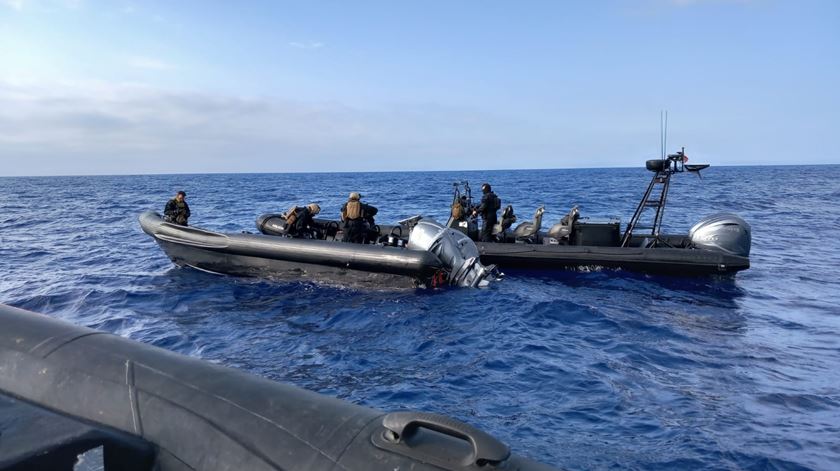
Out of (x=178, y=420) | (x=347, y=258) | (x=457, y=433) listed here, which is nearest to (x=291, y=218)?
(x=347, y=258)

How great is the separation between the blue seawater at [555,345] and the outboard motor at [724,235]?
0.75m

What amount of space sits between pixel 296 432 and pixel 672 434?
13.3ft

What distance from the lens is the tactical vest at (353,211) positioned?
1189cm

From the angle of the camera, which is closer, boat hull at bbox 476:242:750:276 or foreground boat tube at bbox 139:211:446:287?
foreground boat tube at bbox 139:211:446:287

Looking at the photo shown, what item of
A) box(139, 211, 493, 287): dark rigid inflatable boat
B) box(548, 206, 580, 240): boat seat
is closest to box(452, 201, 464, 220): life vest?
box(139, 211, 493, 287): dark rigid inflatable boat

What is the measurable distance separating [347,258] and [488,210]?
161 inches

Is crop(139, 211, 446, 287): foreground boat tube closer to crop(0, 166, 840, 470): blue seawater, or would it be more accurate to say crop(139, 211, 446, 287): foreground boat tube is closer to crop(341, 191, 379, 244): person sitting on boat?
crop(0, 166, 840, 470): blue seawater

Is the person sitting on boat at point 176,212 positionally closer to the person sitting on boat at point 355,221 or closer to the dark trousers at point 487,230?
the person sitting on boat at point 355,221

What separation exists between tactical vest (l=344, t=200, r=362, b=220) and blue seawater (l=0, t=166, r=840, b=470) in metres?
1.60

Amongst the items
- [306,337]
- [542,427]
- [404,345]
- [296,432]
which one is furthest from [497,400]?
[296,432]

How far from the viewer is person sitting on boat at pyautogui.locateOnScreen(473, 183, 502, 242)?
13422mm

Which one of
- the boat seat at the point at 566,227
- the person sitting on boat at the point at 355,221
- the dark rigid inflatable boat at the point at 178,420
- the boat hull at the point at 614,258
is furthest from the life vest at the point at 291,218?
the dark rigid inflatable boat at the point at 178,420

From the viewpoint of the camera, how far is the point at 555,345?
7996 mm

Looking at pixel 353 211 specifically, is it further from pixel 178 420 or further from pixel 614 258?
pixel 178 420
